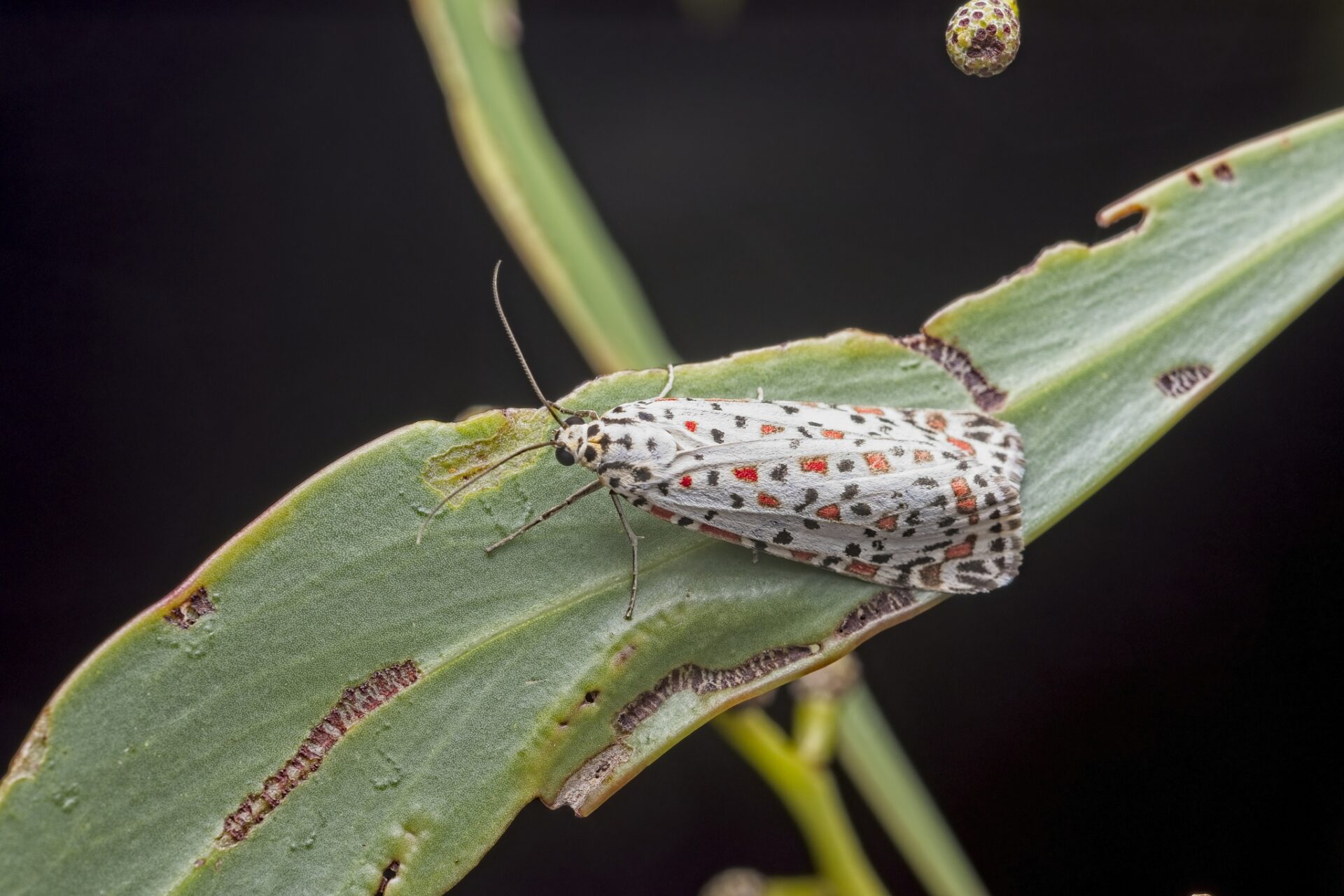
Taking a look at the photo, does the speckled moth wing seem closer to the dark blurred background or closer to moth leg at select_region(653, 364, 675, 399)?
moth leg at select_region(653, 364, 675, 399)

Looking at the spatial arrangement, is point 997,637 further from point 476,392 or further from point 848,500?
point 476,392

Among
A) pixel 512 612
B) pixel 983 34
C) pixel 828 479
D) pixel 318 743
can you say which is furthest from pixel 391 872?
pixel 983 34

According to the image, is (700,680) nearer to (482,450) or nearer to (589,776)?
(589,776)

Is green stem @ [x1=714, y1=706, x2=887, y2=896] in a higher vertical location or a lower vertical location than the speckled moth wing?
lower

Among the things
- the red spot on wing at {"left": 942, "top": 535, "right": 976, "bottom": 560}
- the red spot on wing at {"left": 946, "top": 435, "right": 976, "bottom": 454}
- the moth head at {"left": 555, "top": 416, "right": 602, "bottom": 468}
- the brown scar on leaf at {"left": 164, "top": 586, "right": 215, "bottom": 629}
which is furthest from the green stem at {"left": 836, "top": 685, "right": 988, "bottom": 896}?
the brown scar on leaf at {"left": 164, "top": 586, "right": 215, "bottom": 629}

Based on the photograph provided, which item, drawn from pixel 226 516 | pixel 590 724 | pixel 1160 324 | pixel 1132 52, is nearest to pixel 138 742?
pixel 590 724
